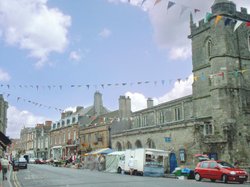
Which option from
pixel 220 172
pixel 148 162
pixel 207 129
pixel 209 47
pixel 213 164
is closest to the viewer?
pixel 220 172

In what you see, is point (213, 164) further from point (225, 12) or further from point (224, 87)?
point (225, 12)

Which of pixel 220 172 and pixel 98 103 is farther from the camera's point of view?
pixel 98 103

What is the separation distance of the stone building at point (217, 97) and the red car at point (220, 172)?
7.62 meters

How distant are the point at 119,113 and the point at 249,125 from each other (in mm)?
23327

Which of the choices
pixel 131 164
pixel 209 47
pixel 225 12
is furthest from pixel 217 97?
pixel 131 164

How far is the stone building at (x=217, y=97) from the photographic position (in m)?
31.0

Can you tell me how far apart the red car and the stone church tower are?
7.59 meters

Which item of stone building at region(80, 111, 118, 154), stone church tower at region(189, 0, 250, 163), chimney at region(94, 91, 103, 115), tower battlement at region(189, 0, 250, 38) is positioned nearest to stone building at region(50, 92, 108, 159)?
chimney at region(94, 91, 103, 115)

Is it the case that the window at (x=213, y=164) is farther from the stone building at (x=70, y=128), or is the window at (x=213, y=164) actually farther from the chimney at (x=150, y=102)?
the stone building at (x=70, y=128)

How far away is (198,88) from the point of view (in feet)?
117

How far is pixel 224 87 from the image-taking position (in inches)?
1246

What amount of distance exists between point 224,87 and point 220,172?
38.2 feet

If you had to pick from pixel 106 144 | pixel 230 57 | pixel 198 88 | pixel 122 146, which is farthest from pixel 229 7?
pixel 106 144

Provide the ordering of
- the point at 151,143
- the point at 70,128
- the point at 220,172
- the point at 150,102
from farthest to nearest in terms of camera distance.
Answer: the point at 70,128
the point at 150,102
the point at 151,143
the point at 220,172
